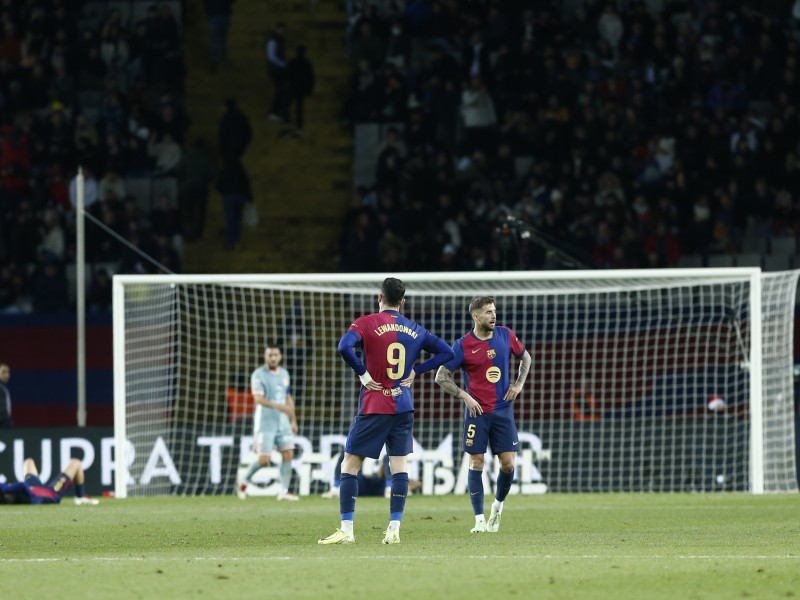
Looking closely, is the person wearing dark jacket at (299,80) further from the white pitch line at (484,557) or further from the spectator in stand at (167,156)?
the white pitch line at (484,557)

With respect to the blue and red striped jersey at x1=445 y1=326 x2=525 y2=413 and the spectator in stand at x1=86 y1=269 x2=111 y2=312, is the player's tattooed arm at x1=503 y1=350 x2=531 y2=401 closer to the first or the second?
the blue and red striped jersey at x1=445 y1=326 x2=525 y2=413

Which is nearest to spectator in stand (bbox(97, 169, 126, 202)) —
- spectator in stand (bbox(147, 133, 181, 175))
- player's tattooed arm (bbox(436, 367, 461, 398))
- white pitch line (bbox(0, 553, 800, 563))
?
spectator in stand (bbox(147, 133, 181, 175))

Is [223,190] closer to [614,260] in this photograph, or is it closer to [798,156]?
[614,260]

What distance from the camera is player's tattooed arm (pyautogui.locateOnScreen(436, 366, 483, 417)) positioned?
35.9 ft

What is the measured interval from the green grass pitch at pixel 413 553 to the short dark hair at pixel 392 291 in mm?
1716

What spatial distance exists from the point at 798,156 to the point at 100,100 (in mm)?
11688

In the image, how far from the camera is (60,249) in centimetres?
2128

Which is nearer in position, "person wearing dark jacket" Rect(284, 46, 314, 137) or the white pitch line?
the white pitch line

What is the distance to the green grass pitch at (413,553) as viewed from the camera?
706 centimetres

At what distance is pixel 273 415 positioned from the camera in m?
16.4

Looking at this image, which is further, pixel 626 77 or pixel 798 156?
pixel 626 77

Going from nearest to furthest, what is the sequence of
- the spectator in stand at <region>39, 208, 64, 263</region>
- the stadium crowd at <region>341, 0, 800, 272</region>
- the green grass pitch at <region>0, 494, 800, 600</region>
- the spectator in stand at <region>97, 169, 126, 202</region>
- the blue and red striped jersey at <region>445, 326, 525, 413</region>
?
1. the green grass pitch at <region>0, 494, 800, 600</region>
2. the blue and red striped jersey at <region>445, 326, 525, 413</region>
3. the stadium crowd at <region>341, 0, 800, 272</region>
4. the spectator in stand at <region>39, 208, 64, 263</region>
5. the spectator in stand at <region>97, 169, 126, 202</region>

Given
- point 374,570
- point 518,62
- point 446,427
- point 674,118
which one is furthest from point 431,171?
point 374,570

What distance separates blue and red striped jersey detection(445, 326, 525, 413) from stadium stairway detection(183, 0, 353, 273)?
35.9 feet
